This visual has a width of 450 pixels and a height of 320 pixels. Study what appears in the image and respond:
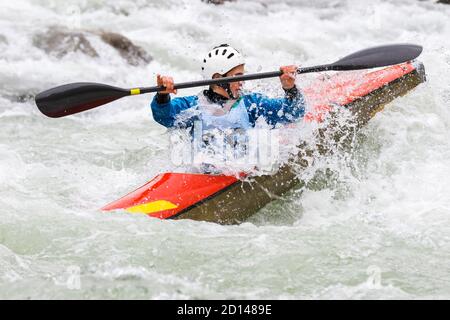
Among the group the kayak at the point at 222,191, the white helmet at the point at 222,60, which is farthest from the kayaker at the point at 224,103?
the kayak at the point at 222,191

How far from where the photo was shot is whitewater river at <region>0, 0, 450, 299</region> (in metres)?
3.40

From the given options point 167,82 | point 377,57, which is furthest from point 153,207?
point 377,57

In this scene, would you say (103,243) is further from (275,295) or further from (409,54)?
(409,54)

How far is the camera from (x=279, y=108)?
15.5ft

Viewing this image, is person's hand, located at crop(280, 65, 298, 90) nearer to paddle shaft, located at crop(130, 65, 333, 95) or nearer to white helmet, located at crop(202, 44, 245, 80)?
paddle shaft, located at crop(130, 65, 333, 95)

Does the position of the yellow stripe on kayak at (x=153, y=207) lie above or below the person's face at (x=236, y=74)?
below

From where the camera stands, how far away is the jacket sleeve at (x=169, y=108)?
4.50 meters

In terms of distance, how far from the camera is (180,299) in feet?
10.3

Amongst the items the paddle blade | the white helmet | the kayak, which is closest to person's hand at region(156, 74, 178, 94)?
the white helmet

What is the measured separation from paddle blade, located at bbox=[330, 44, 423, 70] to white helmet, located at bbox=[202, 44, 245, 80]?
0.70 m

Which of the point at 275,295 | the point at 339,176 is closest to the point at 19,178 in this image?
the point at 339,176

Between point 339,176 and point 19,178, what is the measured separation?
2.47 m

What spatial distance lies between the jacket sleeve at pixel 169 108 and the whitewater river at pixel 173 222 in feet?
1.31

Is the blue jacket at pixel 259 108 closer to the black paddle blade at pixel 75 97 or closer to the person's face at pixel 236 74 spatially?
the person's face at pixel 236 74
